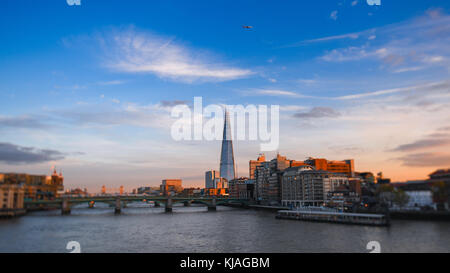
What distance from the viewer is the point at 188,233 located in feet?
156

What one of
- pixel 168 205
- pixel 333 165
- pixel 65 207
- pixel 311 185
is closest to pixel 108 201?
pixel 65 207

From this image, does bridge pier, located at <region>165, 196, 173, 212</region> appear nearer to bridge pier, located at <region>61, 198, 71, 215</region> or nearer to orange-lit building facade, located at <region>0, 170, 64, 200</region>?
bridge pier, located at <region>61, 198, 71, 215</region>

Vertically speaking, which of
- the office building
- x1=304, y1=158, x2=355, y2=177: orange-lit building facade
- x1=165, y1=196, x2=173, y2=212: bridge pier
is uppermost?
x1=304, y1=158, x2=355, y2=177: orange-lit building facade

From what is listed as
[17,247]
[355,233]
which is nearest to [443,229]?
[355,233]

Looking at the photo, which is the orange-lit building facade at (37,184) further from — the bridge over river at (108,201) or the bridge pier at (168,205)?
the bridge pier at (168,205)

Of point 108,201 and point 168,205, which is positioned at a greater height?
point 108,201

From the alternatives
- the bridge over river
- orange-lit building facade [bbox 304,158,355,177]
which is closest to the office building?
orange-lit building facade [bbox 304,158,355,177]

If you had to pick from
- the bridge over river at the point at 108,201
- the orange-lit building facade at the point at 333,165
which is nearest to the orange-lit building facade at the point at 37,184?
the bridge over river at the point at 108,201

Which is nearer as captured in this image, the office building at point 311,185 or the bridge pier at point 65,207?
the bridge pier at point 65,207

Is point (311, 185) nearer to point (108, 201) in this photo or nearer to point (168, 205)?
point (168, 205)

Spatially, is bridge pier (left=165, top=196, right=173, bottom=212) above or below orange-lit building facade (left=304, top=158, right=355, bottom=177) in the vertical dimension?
below

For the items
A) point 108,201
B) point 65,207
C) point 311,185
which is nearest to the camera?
point 65,207

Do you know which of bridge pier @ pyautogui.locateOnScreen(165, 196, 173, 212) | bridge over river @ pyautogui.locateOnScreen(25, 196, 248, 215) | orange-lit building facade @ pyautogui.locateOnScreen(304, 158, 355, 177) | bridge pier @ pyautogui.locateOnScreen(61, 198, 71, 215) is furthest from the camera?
orange-lit building facade @ pyautogui.locateOnScreen(304, 158, 355, 177)

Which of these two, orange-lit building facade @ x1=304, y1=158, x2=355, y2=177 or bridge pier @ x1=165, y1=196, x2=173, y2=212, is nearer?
bridge pier @ x1=165, y1=196, x2=173, y2=212
